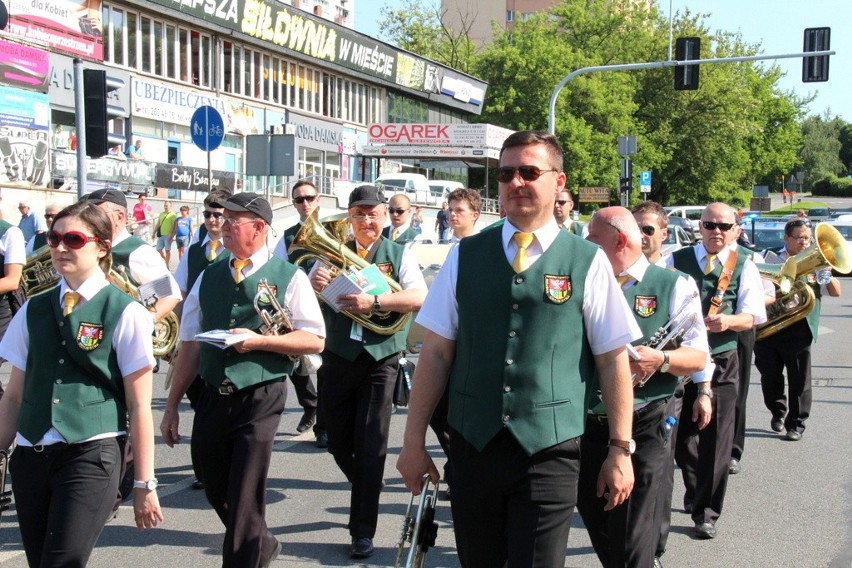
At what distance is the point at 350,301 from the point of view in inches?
241

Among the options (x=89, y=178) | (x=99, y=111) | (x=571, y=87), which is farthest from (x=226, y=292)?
(x=571, y=87)

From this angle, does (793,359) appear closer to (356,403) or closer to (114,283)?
(356,403)

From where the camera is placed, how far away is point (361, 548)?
233 inches

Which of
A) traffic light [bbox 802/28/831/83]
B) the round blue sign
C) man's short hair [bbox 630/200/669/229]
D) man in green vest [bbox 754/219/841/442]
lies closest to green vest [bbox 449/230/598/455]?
man's short hair [bbox 630/200/669/229]

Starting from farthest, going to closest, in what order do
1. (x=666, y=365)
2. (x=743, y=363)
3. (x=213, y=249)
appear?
(x=213, y=249) < (x=743, y=363) < (x=666, y=365)

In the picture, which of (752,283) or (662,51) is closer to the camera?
(752,283)

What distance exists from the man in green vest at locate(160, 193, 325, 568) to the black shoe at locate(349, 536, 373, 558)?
0.88 metres

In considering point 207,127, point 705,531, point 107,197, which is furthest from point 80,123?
point 705,531

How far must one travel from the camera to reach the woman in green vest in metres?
3.95

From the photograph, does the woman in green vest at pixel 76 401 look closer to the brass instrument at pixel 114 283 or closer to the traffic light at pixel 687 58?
the brass instrument at pixel 114 283

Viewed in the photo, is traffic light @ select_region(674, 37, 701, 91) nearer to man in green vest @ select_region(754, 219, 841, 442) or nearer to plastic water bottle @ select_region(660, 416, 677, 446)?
man in green vest @ select_region(754, 219, 841, 442)

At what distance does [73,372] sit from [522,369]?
1.70 m

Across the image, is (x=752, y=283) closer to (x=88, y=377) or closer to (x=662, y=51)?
(x=88, y=377)

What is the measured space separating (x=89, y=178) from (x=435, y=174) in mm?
38679
